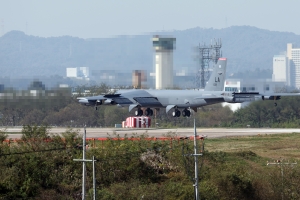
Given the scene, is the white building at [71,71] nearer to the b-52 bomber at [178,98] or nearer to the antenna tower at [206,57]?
the antenna tower at [206,57]

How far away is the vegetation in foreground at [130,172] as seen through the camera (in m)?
35.9

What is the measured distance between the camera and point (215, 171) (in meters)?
39.9

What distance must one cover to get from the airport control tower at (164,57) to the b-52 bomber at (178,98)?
46.0 metres

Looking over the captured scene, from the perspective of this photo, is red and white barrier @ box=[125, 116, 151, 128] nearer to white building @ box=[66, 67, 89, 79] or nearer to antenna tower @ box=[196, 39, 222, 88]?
white building @ box=[66, 67, 89, 79]

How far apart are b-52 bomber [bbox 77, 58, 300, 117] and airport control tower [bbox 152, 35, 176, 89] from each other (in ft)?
151

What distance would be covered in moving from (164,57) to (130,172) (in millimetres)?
100540

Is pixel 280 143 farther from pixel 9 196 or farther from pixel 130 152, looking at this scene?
pixel 9 196

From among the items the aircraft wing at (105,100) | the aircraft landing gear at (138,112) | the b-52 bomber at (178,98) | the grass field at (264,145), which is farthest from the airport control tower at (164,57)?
the grass field at (264,145)

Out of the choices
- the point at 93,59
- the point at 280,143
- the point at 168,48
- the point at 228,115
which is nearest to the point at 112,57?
the point at 93,59

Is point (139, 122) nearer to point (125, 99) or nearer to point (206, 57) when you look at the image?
point (125, 99)

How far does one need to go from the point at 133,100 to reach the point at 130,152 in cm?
3607

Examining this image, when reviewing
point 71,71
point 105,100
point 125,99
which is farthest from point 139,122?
point 71,71

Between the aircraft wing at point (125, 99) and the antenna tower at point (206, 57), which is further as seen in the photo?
the antenna tower at point (206, 57)

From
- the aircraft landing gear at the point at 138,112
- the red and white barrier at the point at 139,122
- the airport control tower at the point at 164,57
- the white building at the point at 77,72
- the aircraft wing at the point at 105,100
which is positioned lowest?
the red and white barrier at the point at 139,122
